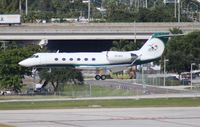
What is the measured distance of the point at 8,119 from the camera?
53062 millimetres

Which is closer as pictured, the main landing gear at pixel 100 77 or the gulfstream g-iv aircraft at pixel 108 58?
the main landing gear at pixel 100 77

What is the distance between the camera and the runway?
49.3 metres

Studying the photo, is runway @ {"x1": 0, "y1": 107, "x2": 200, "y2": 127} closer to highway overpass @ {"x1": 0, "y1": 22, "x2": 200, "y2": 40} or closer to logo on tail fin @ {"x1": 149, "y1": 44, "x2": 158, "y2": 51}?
logo on tail fin @ {"x1": 149, "y1": 44, "x2": 158, "y2": 51}

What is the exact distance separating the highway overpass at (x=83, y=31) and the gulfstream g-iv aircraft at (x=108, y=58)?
41.1 meters

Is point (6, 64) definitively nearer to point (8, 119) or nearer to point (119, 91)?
point (119, 91)

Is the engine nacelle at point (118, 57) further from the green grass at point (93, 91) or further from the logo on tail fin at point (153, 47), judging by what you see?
the green grass at point (93, 91)

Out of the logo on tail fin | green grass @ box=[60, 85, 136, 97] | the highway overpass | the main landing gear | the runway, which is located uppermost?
the highway overpass

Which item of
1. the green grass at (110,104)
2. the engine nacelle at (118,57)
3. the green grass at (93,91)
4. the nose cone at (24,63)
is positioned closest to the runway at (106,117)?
the green grass at (110,104)

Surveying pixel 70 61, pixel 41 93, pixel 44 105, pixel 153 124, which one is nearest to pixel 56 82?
pixel 41 93

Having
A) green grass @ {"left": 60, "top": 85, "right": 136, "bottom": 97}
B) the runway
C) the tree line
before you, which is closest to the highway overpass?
A: the tree line

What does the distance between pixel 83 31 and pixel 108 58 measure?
45389mm

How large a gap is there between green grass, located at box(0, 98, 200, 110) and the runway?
3266mm

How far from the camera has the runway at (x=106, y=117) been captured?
1940 inches

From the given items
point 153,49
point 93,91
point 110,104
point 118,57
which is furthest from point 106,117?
point 153,49
